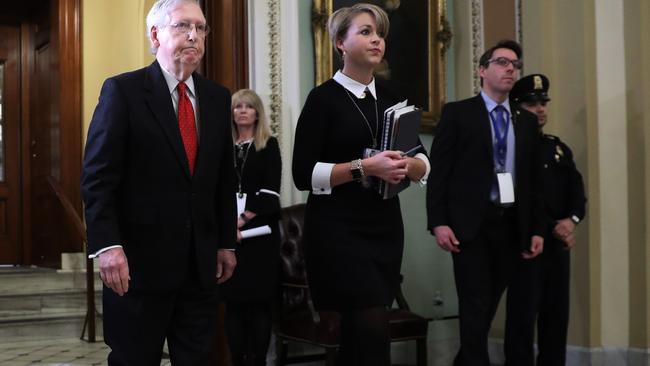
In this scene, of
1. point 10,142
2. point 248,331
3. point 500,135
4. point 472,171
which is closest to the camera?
point 472,171

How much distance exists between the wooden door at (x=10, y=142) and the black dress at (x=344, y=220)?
7.16m

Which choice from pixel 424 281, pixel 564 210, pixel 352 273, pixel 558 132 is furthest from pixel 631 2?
pixel 352 273

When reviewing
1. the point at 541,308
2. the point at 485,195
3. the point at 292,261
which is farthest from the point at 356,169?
the point at 541,308

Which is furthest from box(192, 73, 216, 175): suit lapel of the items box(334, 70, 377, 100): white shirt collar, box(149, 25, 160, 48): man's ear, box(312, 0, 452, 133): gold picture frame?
box(312, 0, 452, 133): gold picture frame

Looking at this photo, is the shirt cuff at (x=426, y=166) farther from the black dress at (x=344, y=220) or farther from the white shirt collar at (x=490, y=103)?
the white shirt collar at (x=490, y=103)

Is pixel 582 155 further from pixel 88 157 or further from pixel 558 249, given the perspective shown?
pixel 88 157

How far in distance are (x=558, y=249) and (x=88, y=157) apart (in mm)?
3091

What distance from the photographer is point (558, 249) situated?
4574mm

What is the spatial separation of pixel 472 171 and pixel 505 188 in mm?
180

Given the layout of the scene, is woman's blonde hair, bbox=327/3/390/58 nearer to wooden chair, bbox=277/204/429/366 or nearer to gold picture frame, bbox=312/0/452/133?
wooden chair, bbox=277/204/429/366

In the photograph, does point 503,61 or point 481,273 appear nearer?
point 481,273

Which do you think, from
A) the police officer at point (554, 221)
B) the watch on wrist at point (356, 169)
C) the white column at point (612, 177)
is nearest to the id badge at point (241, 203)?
the watch on wrist at point (356, 169)

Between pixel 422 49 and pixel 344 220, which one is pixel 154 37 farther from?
pixel 422 49

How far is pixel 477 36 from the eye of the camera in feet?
19.2
